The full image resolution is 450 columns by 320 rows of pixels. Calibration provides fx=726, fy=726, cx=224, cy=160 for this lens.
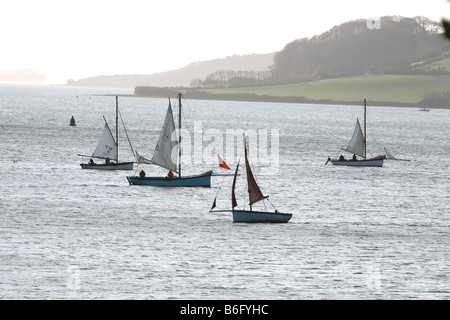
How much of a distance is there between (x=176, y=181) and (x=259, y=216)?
70.3ft

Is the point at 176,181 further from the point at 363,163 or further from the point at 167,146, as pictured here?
the point at 363,163

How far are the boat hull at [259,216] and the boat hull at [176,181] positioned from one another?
20.0m

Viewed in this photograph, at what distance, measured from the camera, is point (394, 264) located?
43875mm

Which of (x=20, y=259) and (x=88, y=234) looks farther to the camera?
(x=88, y=234)

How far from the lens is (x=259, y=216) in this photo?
54.8m

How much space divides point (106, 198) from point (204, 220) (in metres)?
14.5

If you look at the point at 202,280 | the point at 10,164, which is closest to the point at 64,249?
the point at 202,280

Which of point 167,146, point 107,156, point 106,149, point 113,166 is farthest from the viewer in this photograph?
point 107,156

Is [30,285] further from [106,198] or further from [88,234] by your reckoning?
[106,198]

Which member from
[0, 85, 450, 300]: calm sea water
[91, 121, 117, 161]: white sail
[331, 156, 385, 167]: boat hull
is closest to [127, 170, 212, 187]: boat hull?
[0, 85, 450, 300]: calm sea water

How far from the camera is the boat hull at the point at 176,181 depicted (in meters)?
74.7

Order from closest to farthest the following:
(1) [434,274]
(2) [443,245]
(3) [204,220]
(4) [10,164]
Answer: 1. (1) [434,274]
2. (2) [443,245]
3. (3) [204,220]
4. (4) [10,164]
